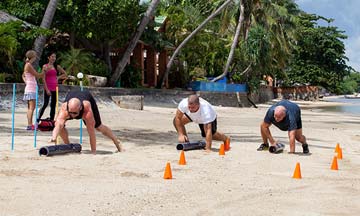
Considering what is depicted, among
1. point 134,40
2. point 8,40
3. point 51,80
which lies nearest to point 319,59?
point 134,40

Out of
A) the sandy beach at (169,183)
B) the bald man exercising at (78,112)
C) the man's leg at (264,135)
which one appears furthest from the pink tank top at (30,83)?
the man's leg at (264,135)

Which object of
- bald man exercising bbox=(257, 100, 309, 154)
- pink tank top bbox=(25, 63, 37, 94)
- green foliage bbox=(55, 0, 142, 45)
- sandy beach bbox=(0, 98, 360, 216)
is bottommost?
sandy beach bbox=(0, 98, 360, 216)

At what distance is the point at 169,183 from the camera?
6461 millimetres

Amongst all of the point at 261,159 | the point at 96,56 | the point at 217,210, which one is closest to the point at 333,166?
the point at 261,159

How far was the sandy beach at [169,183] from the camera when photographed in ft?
17.0

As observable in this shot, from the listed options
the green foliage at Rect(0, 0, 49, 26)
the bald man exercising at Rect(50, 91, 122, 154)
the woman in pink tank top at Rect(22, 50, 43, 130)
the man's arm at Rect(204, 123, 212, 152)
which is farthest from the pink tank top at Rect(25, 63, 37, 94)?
the green foliage at Rect(0, 0, 49, 26)

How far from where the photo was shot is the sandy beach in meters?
5.18

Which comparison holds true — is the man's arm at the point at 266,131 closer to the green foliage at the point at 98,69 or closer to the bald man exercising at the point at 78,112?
the bald man exercising at the point at 78,112

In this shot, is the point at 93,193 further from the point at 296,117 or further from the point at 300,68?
the point at 300,68

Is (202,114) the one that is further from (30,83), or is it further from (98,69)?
(98,69)

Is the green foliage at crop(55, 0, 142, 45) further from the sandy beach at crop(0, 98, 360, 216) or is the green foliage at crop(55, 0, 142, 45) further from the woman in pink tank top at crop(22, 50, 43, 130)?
the sandy beach at crop(0, 98, 360, 216)

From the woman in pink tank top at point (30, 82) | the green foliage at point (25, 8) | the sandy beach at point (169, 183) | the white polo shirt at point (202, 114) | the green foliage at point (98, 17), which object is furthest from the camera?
the green foliage at point (25, 8)

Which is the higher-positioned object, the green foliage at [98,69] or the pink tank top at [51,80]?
the green foliage at [98,69]

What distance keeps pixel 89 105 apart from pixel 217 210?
382cm
